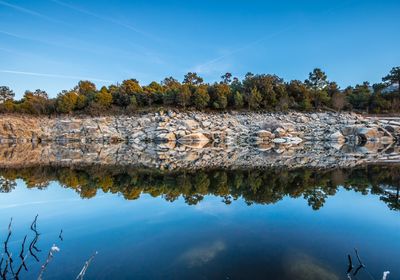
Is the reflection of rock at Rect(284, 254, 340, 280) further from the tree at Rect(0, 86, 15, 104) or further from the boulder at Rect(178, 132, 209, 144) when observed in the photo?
the tree at Rect(0, 86, 15, 104)

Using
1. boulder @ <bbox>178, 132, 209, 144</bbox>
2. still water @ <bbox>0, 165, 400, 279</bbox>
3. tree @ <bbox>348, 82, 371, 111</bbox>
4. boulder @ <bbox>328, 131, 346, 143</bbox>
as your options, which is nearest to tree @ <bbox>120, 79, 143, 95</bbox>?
boulder @ <bbox>178, 132, 209, 144</bbox>

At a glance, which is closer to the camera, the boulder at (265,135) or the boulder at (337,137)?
the boulder at (337,137)

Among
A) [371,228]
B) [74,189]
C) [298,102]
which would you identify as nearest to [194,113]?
[298,102]

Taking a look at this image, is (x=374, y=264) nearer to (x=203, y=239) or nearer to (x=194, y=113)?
(x=203, y=239)

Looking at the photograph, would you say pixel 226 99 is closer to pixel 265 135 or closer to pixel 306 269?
pixel 265 135

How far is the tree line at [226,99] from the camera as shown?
47969mm

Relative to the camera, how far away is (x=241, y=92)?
51.2m

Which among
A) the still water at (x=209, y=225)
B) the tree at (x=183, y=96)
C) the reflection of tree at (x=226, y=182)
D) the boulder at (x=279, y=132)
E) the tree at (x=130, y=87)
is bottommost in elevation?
the reflection of tree at (x=226, y=182)

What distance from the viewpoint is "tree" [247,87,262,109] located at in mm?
47219

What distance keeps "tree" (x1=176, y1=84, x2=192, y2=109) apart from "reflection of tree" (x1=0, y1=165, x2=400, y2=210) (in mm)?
33281

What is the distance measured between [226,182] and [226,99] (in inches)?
1485

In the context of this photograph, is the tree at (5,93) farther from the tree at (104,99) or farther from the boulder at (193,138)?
the boulder at (193,138)

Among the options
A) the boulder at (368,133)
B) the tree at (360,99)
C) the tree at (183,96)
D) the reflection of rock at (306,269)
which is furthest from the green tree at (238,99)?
the reflection of rock at (306,269)

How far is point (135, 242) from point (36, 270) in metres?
1.72
